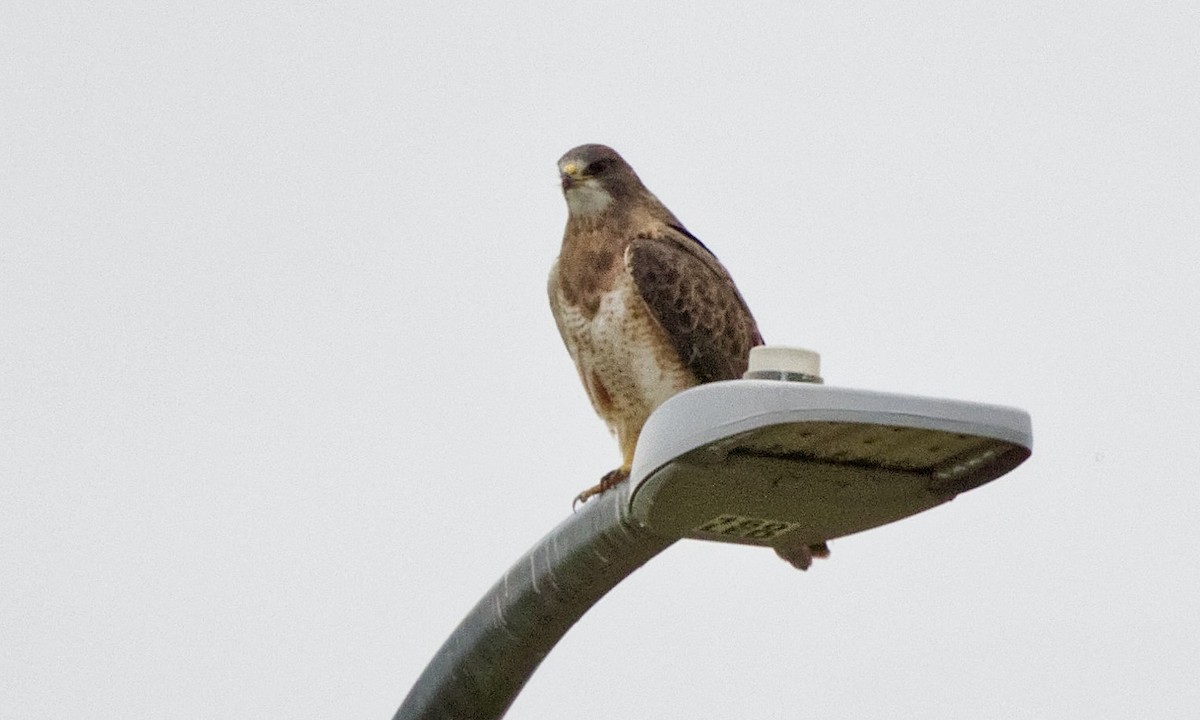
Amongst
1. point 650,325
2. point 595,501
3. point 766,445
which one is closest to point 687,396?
point 766,445

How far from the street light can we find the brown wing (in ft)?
11.6

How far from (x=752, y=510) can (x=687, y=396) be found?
0.44m

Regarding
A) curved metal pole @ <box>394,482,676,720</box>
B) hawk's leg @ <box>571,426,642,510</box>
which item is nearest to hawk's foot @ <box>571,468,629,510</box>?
hawk's leg @ <box>571,426,642,510</box>

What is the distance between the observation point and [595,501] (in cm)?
451

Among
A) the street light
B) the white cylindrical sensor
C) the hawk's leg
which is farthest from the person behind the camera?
the hawk's leg

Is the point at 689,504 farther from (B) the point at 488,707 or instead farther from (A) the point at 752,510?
(B) the point at 488,707

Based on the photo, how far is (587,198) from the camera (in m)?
8.66

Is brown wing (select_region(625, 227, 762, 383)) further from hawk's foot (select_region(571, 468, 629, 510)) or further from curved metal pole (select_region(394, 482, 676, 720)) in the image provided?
curved metal pole (select_region(394, 482, 676, 720))

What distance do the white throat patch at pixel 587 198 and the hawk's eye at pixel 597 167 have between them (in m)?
0.07

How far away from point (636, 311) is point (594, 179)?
912mm

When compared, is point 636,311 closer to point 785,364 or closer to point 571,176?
point 571,176

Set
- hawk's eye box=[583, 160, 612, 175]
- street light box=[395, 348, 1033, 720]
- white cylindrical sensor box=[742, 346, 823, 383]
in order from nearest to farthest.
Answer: street light box=[395, 348, 1033, 720] < white cylindrical sensor box=[742, 346, 823, 383] < hawk's eye box=[583, 160, 612, 175]

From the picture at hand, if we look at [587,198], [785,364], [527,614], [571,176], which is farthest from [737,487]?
[571,176]

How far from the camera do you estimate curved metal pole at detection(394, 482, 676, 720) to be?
4.46 metres
